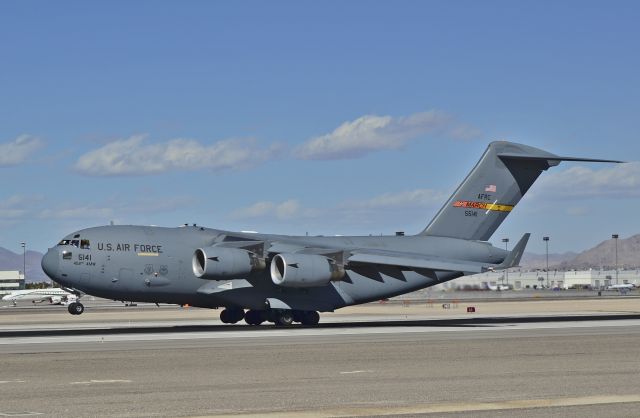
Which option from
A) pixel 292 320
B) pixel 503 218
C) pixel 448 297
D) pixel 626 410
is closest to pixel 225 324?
pixel 292 320

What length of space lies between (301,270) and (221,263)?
3.49 metres

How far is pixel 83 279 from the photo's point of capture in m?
44.5

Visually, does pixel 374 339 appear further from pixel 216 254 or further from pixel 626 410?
pixel 626 410

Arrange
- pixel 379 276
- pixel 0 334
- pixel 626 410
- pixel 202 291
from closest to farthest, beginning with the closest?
pixel 626 410
pixel 0 334
pixel 202 291
pixel 379 276

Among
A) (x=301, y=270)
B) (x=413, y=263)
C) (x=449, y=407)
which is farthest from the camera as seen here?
(x=413, y=263)

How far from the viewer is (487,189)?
53250mm

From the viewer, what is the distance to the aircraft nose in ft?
146

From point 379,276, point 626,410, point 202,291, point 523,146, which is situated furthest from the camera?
point 523,146

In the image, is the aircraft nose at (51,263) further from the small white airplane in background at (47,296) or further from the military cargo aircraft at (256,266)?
the small white airplane in background at (47,296)

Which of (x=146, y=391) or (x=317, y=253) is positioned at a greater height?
(x=317, y=253)

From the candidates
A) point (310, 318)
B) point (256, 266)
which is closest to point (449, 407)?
point (256, 266)

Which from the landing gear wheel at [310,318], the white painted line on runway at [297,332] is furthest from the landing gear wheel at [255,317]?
the white painted line on runway at [297,332]

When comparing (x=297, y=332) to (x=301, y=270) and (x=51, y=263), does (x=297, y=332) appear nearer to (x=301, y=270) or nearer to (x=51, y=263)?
(x=301, y=270)

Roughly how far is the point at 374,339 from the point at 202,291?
11707 mm
